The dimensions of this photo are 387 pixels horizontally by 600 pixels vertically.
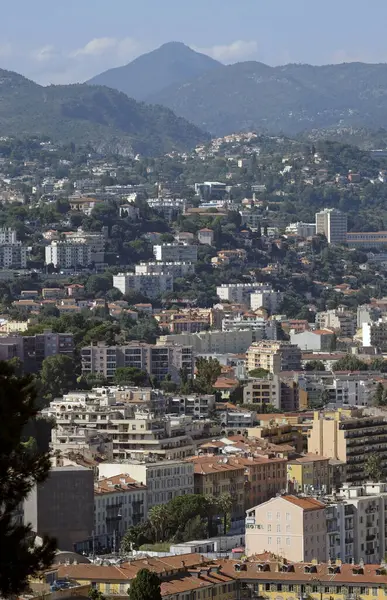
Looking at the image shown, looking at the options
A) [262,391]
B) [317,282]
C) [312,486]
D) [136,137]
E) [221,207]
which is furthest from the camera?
[136,137]

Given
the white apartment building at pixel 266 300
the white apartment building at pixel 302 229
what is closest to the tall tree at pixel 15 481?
the white apartment building at pixel 266 300

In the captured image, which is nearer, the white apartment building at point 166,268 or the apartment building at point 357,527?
the apartment building at point 357,527

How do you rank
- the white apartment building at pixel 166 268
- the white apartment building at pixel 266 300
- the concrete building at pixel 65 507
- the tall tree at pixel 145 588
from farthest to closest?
the white apartment building at pixel 166 268 < the white apartment building at pixel 266 300 < the concrete building at pixel 65 507 < the tall tree at pixel 145 588

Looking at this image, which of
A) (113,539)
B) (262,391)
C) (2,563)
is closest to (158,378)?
(262,391)

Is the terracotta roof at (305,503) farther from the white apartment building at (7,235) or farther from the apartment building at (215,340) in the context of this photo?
the white apartment building at (7,235)

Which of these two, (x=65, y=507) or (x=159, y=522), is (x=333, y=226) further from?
(x=65, y=507)

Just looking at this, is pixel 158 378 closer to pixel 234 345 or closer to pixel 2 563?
pixel 234 345
